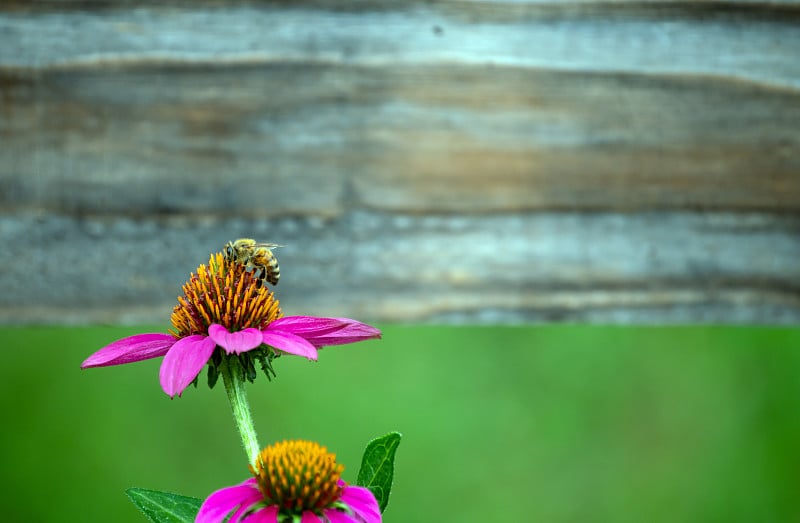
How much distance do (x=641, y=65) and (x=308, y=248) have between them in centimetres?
55

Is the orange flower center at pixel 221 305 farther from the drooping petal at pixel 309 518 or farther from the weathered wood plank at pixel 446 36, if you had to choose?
the weathered wood plank at pixel 446 36

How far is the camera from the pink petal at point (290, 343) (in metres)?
0.49

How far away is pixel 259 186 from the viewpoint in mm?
1206

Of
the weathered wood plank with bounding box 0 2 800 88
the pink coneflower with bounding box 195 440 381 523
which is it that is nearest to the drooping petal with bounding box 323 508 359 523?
the pink coneflower with bounding box 195 440 381 523

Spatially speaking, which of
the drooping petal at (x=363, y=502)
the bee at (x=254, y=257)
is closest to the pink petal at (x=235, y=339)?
the drooping petal at (x=363, y=502)

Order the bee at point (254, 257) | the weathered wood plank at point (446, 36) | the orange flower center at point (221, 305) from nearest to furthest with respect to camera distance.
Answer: the orange flower center at point (221, 305), the bee at point (254, 257), the weathered wood plank at point (446, 36)

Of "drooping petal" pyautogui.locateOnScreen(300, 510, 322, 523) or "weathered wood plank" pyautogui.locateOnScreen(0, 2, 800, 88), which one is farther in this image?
"weathered wood plank" pyautogui.locateOnScreen(0, 2, 800, 88)

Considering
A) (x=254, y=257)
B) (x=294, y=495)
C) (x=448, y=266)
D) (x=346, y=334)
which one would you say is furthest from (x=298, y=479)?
(x=448, y=266)

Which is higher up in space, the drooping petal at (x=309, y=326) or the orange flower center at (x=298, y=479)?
the drooping petal at (x=309, y=326)

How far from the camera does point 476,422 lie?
1.27m

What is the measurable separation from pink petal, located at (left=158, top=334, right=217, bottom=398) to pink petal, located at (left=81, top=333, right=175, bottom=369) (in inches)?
1.2

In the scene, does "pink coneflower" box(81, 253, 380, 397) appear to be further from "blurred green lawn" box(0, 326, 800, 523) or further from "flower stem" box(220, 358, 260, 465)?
"blurred green lawn" box(0, 326, 800, 523)

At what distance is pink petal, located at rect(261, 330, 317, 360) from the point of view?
490 millimetres

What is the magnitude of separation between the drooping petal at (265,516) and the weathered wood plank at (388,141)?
2.52ft
